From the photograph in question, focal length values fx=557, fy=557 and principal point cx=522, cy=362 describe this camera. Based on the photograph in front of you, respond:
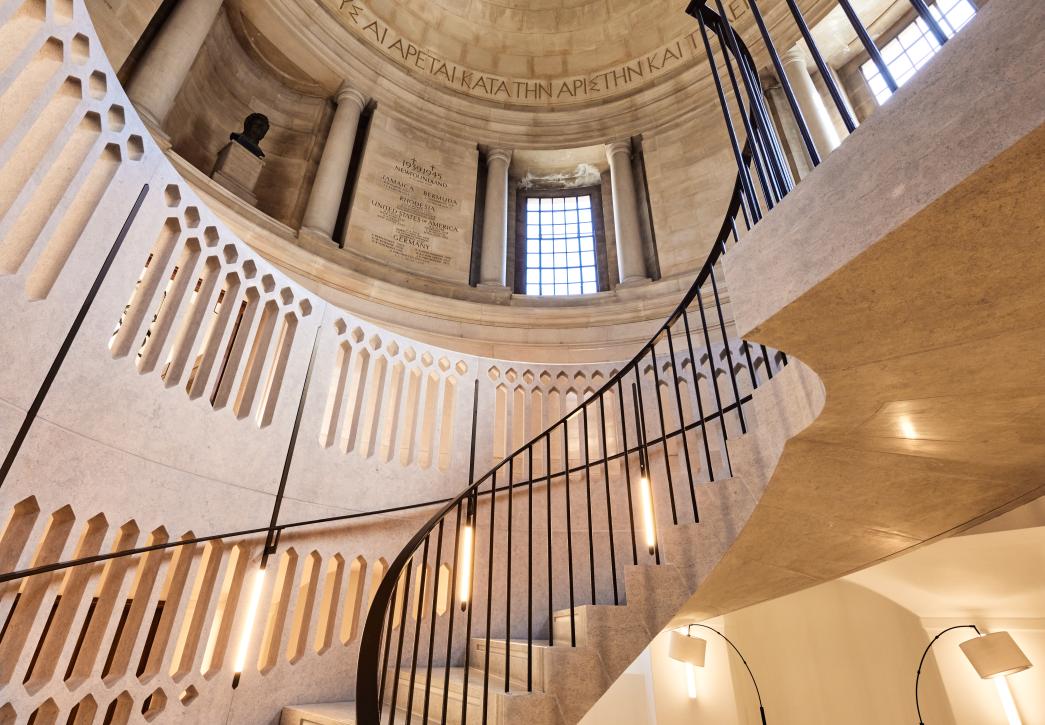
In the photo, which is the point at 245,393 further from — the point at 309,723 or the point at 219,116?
the point at 219,116

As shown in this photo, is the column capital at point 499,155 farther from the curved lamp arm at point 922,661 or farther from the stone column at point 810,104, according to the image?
the curved lamp arm at point 922,661

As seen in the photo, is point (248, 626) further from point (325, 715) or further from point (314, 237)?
point (314, 237)

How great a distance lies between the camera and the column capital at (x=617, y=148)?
9.31 metres

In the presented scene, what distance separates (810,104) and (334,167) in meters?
6.69

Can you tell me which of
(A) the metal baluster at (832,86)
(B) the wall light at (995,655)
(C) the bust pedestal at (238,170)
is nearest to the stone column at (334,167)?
(C) the bust pedestal at (238,170)

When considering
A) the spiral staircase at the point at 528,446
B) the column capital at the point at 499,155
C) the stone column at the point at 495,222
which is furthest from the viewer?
the column capital at the point at 499,155

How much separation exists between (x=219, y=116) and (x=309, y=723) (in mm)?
8401

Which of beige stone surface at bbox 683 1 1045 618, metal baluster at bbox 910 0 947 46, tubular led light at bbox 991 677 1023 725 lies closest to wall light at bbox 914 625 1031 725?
tubular led light at bbox 991 677 1023 725

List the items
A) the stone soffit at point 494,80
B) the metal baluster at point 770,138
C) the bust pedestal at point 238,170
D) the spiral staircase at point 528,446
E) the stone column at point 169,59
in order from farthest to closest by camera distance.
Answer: the stone soffit at point 494,80, the bust pedestal at point 238,170, the stone column at point 169,59, the metal baluster at point 770,138, the spiral staircase at point 528,446

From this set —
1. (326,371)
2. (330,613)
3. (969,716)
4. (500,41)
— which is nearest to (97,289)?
(326,371)

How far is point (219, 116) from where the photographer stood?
8242 millimetres

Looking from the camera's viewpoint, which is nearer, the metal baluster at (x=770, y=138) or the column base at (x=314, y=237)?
the metal baluster at (x=770, y=138)

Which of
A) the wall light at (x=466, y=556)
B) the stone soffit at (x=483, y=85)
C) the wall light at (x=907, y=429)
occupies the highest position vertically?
the stone soffit at (x=483, y=85)

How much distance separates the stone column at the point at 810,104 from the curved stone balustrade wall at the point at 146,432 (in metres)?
5.48
